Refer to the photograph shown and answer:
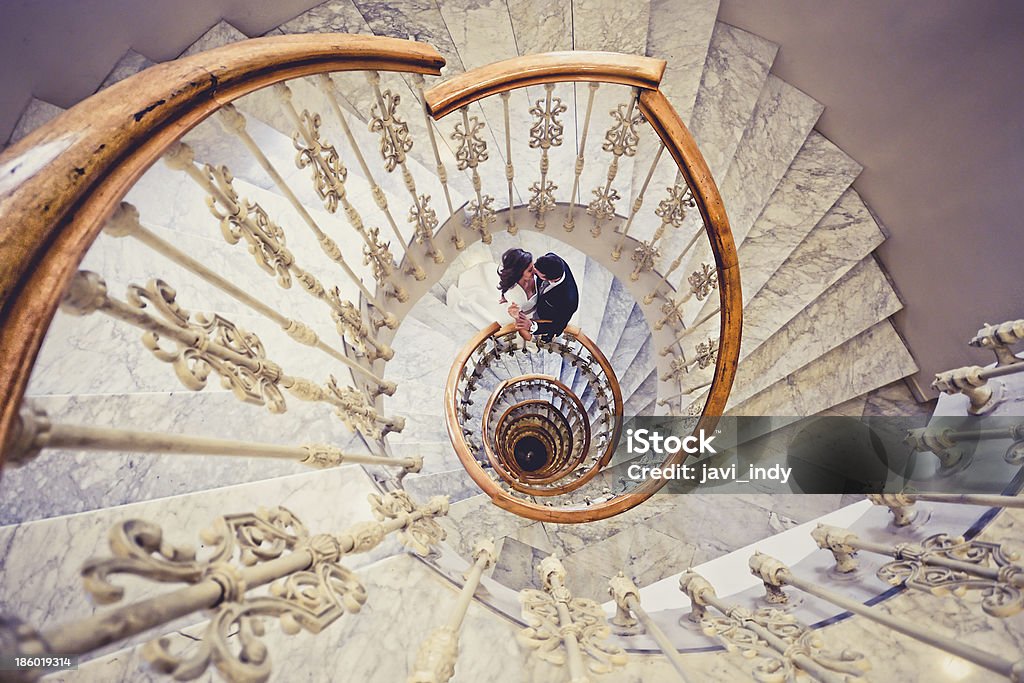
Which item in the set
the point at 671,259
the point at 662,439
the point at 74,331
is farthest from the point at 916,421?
the point at 74,331

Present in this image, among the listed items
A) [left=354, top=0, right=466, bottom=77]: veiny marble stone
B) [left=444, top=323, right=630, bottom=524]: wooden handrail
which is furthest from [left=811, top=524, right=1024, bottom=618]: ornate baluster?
[left=354, top=0, right=466, bottom=77]: veiny marble stone

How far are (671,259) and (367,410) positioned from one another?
2719mm

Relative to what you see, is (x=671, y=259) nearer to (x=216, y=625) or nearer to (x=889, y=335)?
(x=889, y=335)

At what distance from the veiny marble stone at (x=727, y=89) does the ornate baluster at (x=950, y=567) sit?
8.51 feet

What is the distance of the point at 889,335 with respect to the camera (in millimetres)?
3781

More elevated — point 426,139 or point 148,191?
point 426,139

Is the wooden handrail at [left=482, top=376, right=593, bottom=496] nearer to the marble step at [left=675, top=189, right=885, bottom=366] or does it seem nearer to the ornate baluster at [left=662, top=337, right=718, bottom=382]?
the ornate baluster at [left=662, top=337, right=718, bottom=382]

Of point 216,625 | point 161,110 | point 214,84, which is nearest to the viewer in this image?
point 216,625

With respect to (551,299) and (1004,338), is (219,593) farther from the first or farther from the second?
(551,299)

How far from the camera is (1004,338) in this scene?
187 cm

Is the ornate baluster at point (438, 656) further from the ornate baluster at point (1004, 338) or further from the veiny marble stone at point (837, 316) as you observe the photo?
the veiny marble stone at point (837, 316)

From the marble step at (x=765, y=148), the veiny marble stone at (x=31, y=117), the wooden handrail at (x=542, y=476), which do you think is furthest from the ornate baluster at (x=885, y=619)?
the veiny marble stone at (x=31, y=117)

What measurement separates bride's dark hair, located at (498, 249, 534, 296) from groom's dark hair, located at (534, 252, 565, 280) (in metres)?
0.10

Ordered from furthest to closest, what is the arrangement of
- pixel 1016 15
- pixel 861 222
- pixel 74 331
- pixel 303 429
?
pixel 861 222, pixel 1016 15, pixel 303 429, pixel 74 331
